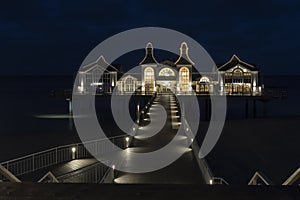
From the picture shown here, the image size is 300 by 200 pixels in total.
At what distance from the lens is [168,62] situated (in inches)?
1716

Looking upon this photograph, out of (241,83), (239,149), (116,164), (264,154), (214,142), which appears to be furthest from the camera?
(241,83)

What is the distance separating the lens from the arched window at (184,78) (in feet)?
143

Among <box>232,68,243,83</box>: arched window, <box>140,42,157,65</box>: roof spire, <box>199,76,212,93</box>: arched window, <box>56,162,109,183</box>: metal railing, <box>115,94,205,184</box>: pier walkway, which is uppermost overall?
<box>140,42,157,65</box>: roof spire

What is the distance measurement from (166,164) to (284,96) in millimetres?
31538

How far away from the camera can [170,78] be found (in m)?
43.4

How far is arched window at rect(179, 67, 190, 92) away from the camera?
1718 inches

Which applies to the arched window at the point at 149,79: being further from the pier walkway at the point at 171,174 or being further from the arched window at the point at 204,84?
the pier walkway at the point at 171,174

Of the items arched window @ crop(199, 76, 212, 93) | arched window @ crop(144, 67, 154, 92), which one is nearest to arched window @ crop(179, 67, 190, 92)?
arched window @ crop(199, 76, 212, 93)

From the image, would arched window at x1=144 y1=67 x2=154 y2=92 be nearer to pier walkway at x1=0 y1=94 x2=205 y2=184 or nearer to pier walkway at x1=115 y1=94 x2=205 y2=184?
pier walkway at x1=0 y1=94 x2=205 y2=184

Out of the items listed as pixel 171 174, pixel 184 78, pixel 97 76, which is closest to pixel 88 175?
pixel 171 174

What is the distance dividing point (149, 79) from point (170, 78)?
109 inches

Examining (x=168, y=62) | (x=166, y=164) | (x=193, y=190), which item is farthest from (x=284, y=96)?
(x=193, y=190)

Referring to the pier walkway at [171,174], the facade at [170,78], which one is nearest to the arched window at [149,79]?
the facade at [170,78]

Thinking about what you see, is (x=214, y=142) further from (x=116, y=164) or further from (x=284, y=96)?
(x=284, y=96)
